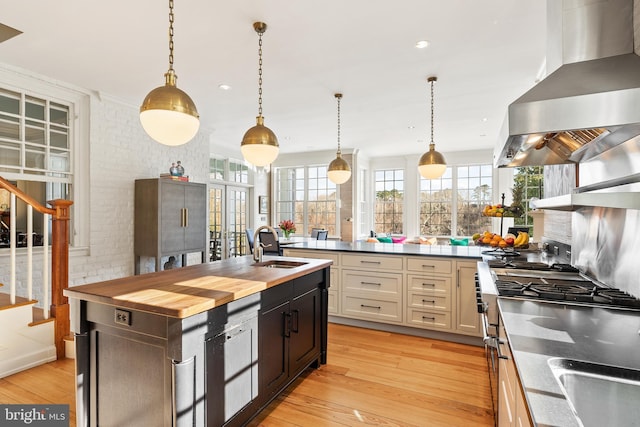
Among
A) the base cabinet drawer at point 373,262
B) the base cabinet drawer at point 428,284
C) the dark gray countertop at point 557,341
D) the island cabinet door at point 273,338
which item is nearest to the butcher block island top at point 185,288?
the island cabinet door at point 273,338

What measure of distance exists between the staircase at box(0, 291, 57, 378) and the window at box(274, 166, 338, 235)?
615 cm

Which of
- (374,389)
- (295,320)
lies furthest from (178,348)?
(374,389)

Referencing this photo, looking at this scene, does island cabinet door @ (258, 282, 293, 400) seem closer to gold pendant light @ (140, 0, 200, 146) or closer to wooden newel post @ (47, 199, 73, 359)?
gold pendant light @ (140, 0, 200, 146)

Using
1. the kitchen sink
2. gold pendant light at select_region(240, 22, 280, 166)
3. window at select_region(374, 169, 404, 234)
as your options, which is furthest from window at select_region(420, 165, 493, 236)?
the kitchen sink

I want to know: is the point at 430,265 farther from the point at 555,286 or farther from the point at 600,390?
the point at 600,390

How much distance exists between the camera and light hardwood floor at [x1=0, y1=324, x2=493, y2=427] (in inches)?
84.4

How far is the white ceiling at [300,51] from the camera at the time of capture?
2.58 meters

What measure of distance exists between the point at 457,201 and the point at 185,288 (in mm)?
7785

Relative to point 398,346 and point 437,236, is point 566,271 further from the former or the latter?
point 437,236

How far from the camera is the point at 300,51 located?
322 cm

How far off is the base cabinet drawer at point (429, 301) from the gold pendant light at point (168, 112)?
8.89ft

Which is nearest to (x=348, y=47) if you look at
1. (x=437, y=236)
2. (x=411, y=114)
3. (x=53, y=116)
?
(x=411, y=114)

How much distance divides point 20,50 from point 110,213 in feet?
6.49

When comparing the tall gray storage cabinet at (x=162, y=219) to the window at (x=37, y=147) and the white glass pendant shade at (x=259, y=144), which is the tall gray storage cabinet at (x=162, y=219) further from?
the white glass pendant shade at (x=259, y=144)
